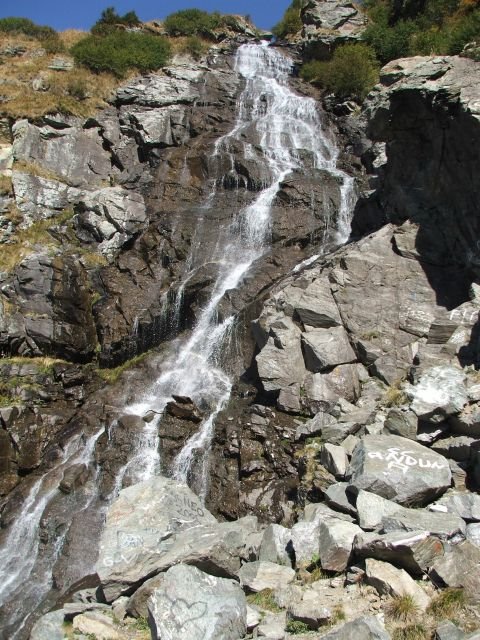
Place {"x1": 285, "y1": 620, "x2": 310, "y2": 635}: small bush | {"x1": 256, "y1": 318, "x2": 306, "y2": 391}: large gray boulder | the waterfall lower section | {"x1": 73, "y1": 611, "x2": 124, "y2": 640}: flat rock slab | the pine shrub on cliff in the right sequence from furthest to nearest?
the pine shrub on cliff, {"x1": 256, "y1": 318, "x2": 306, "y2": 391}: large gray boulder, the waterfall lower section, {"x1": 73, "y1": 611, "x2": 124, "y2": 640}: flat rock slab, {"x1": 285, "y1": 620, "x2": 310, "y2": 635}: small bush

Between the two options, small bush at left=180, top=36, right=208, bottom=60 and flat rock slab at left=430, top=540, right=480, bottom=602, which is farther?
small bush at left=180, top=36, right=208, bottom=60

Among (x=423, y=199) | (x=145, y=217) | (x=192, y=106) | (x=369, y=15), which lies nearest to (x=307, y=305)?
(x=423, y=199)

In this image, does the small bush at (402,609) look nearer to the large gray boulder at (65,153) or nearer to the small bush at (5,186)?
the small bush at (5,186)

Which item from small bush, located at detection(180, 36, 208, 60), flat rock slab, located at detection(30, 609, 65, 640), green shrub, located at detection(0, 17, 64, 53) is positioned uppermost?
green shrub, located at detection(0, 17, 64, 53)

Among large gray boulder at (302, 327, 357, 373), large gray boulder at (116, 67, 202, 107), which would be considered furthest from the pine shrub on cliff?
large gray boulder at (302, 327, 357, 373)

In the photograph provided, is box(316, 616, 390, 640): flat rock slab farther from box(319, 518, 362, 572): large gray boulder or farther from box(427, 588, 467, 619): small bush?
box(319, 518, 362, 572): large gray boulder

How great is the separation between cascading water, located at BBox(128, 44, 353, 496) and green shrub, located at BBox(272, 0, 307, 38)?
9855mm

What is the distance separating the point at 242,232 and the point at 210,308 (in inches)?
182

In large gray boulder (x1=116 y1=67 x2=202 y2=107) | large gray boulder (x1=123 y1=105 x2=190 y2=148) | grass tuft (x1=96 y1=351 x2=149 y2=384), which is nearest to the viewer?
grass tuft (x1=96 y1=351 x2=149 y2=384)

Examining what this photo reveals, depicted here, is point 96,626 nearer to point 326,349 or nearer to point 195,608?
point 195,608

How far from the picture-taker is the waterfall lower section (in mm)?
11969

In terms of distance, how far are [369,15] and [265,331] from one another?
109 ft

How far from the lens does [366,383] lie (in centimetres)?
1257

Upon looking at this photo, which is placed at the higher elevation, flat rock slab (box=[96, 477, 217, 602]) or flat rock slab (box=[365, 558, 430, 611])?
flat rock slab (box=[365, 558, 430, 611])
